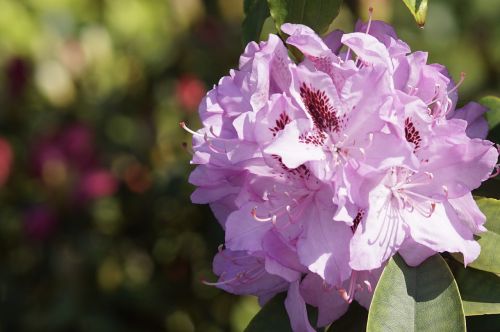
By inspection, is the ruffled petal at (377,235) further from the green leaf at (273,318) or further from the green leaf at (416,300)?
the green leaf at (273,318)

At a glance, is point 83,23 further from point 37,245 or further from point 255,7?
point 255,7

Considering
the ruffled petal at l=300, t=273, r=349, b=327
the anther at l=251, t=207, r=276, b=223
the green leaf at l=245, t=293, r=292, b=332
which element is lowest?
the green leaf at l=245, t=293, r=292, b=332

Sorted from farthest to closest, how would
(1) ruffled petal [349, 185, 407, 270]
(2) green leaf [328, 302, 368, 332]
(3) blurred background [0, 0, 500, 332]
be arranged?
(3) blurred background [0, 0, 500, 332], (2) green leaf [328, 302, 368, 332], (1) ruffled petal [349, 185, 407, 270]

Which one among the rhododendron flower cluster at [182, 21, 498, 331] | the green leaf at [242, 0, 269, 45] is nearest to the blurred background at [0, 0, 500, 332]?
the green leaf at [242, 0, 269, 45]

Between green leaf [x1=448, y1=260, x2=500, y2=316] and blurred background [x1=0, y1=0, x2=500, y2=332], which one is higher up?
green leaf [x1=448, y1=260, x2=500, y2=316]

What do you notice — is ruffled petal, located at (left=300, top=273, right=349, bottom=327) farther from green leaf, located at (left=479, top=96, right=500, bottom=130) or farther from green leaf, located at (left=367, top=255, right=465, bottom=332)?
green leaf, located at (left=479, top=96, right=500, bottom=130)

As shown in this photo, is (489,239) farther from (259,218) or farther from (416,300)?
(259,218)

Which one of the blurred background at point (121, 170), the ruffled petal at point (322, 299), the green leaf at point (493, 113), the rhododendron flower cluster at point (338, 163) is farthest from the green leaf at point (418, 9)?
the blurred background at point (121, 170)
